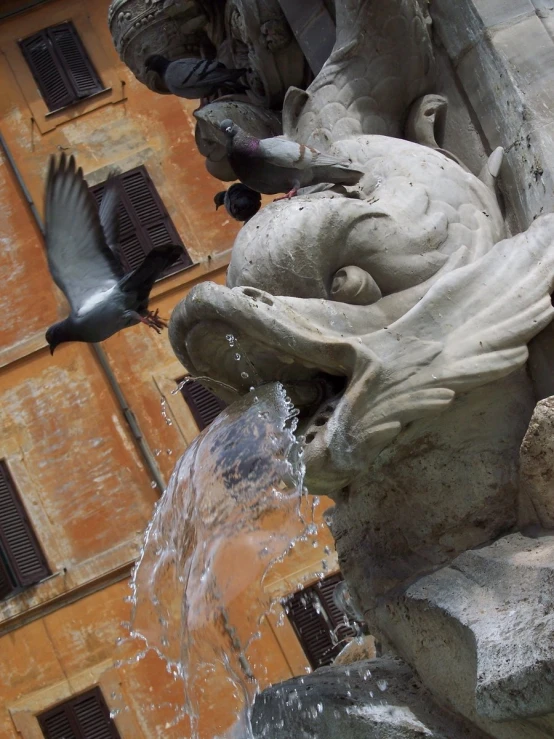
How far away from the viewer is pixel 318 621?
1267 cm

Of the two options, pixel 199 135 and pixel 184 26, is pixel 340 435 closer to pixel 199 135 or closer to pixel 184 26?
pixel 199 135

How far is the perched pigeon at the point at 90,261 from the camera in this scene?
14.9ft

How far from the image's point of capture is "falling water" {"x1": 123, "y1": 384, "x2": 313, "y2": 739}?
239cm

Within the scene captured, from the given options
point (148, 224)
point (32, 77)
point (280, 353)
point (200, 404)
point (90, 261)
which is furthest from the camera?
point (32, 77)

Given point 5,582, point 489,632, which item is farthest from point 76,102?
point 489,632

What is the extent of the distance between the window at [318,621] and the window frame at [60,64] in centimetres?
709

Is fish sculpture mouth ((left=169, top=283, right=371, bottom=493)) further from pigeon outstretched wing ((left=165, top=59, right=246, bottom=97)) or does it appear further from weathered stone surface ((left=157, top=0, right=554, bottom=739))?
pigeon outstretched wing ((left=165, top=59, right=246, bottom=97))

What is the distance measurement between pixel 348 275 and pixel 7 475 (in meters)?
12.0

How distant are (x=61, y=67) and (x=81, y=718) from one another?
323 inches

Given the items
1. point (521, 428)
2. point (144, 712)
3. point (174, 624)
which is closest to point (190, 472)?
point (174, 624)

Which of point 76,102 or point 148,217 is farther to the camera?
point 76,102

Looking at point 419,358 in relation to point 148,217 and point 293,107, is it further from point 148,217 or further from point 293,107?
point 148,217

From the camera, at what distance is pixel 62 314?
14.5m

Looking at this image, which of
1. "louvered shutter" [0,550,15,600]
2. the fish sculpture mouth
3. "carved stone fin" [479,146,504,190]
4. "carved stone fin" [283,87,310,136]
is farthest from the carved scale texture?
"louvered shutter" [0,550,15,600]
